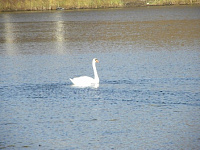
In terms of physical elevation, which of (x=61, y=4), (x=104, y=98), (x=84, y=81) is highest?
(x=84, y=81)

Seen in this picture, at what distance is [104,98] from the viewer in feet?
53.4

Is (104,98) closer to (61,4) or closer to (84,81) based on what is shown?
(84,81)

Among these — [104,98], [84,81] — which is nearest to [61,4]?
[84,81]

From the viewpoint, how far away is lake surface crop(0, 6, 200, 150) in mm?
11883

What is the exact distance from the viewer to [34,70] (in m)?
22.8

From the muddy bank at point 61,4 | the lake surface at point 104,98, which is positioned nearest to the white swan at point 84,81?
the lake surface at point 104,98

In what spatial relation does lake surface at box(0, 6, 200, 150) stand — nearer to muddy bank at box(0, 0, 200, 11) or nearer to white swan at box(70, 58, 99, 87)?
white swan at box(70, 58, 99, 87)

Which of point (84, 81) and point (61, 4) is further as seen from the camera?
point (61, 4)

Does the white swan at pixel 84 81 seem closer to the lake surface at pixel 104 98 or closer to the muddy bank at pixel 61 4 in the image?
the lake surface at pixel 104 98

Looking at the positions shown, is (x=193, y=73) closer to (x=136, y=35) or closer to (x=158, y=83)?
(x=158, y=83)

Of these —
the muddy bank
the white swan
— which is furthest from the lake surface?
the muddy bank

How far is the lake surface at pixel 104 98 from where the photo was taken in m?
11.9

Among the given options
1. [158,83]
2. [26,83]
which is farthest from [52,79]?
[158,83]

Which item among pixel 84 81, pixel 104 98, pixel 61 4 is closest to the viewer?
pixel 104 98
